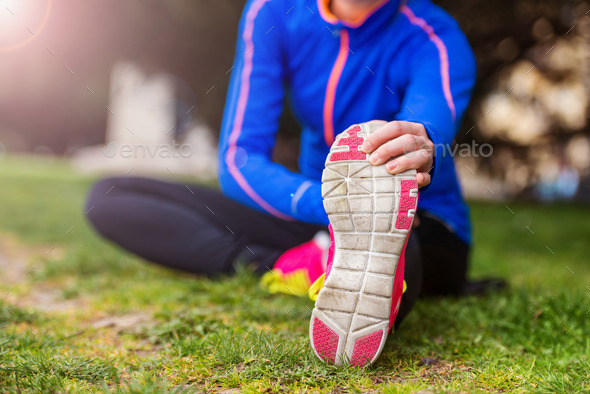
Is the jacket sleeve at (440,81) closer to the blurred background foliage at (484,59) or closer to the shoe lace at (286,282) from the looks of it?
the shoe lace at (286,282)

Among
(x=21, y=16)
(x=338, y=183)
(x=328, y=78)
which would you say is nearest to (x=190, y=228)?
(x=328, y=78)

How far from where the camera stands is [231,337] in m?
1.15

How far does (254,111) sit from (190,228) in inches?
24.4

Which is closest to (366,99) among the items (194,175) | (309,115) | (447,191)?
(309,115)

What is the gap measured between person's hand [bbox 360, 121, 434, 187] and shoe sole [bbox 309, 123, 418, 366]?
0.6 inches

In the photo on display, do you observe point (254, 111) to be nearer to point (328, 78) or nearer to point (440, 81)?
point (328, 78)

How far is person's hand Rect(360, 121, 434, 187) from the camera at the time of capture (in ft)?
3.20

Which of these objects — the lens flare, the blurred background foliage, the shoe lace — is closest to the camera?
the shoe lace

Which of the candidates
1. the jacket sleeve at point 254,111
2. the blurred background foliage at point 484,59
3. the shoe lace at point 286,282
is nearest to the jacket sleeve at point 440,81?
the jacket sleeve at point 254,111

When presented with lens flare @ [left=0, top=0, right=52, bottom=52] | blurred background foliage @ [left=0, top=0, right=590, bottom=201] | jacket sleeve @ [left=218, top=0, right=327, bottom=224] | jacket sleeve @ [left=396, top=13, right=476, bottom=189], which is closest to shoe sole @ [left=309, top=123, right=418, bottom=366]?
jacket sleeve @ [left=396, top=13, right=476, bottom=189]

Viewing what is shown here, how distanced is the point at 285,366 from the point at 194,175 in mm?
7765

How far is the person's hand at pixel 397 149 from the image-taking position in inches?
38.4

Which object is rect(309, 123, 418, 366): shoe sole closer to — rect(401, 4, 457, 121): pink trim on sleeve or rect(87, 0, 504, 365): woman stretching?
rect(87, 0, 504, 365): woman stretching

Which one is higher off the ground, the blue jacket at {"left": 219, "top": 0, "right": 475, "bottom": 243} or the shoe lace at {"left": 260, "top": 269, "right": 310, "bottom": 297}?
the blue jacket at {"left": 219, "top": 0, "right": 475, "bottom": 243}
